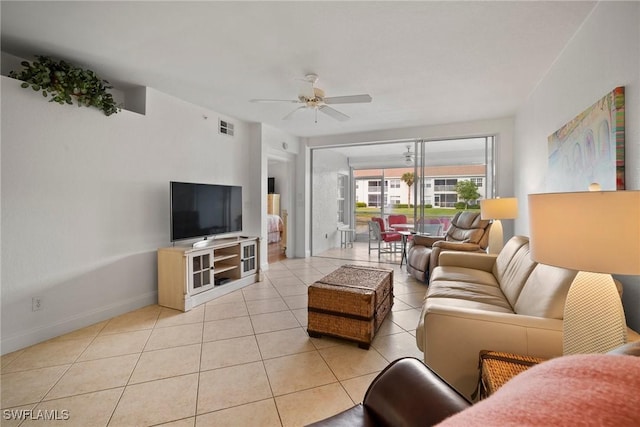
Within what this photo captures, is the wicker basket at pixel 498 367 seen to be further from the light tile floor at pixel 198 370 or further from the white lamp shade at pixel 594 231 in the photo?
the light tile floor at pixel 198 370

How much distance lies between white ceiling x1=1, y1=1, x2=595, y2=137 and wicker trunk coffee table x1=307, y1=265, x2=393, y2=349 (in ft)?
6.64

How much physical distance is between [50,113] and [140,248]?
4.93 feet

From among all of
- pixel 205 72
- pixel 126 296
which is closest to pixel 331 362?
pixel 126 296

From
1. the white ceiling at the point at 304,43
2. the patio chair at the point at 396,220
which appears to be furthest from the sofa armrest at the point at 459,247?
the patio chair at the point at 396,220

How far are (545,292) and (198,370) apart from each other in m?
2.26

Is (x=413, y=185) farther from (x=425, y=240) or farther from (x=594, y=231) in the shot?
(x=594, y=231)

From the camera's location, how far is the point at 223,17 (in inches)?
79.1

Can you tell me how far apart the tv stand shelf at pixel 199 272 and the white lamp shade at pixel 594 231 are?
310 centimetres

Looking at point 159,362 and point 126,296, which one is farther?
point 126,296

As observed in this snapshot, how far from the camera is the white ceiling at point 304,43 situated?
6.33ft

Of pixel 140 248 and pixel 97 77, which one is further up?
pixel 97 77

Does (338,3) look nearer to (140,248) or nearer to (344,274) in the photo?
(344,274)

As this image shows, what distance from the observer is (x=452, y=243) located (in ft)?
12.0

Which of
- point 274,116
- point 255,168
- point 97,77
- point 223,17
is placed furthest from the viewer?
point 255,168
